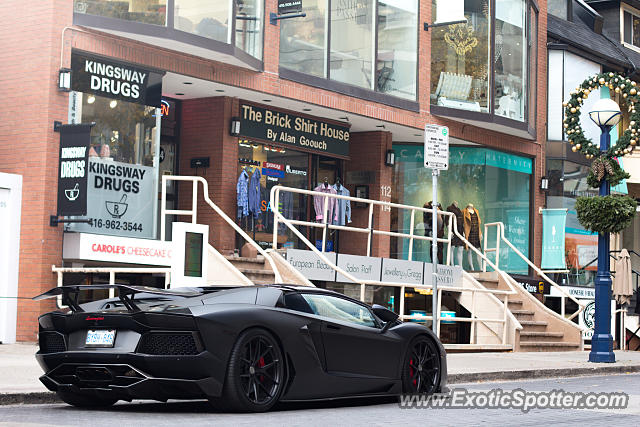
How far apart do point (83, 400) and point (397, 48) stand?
15967 millimetres

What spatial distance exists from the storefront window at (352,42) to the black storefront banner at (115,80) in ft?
16.3

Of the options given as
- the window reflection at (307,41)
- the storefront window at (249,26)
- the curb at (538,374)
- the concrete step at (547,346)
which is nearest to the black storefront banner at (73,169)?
the storefront window at (249,26)

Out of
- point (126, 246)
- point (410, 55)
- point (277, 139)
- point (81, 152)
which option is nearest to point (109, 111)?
point (81, 152)

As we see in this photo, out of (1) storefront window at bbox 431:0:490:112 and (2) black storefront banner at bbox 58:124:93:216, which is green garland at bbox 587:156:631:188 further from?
(2) black storefront banner at bbox 58:124:93:216

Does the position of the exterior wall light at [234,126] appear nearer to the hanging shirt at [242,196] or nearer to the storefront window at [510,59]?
the hanging shirt at [242,196]

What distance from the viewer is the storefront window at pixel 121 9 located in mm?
16672

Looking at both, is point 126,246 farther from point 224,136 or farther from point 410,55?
point 410,55

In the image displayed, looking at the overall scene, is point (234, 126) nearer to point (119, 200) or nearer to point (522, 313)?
point (119, 200)

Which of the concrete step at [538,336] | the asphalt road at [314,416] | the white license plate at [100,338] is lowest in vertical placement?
the concrete step at [538,336]

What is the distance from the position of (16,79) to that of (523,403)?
34.9ft

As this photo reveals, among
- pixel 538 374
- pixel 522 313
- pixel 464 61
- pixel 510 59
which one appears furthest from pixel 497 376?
pixel 510 59

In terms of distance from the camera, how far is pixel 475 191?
26.7m

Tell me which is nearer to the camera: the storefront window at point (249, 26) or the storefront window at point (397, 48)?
the storefront window at point (249, 26)

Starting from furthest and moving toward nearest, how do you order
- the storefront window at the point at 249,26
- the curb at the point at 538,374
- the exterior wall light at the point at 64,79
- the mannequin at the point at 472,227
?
the mannequin at the point at 472,227
the storefront window at the point at 249,26
the exterior wall light at the point at 64,79
the curb at the point at 538,374
